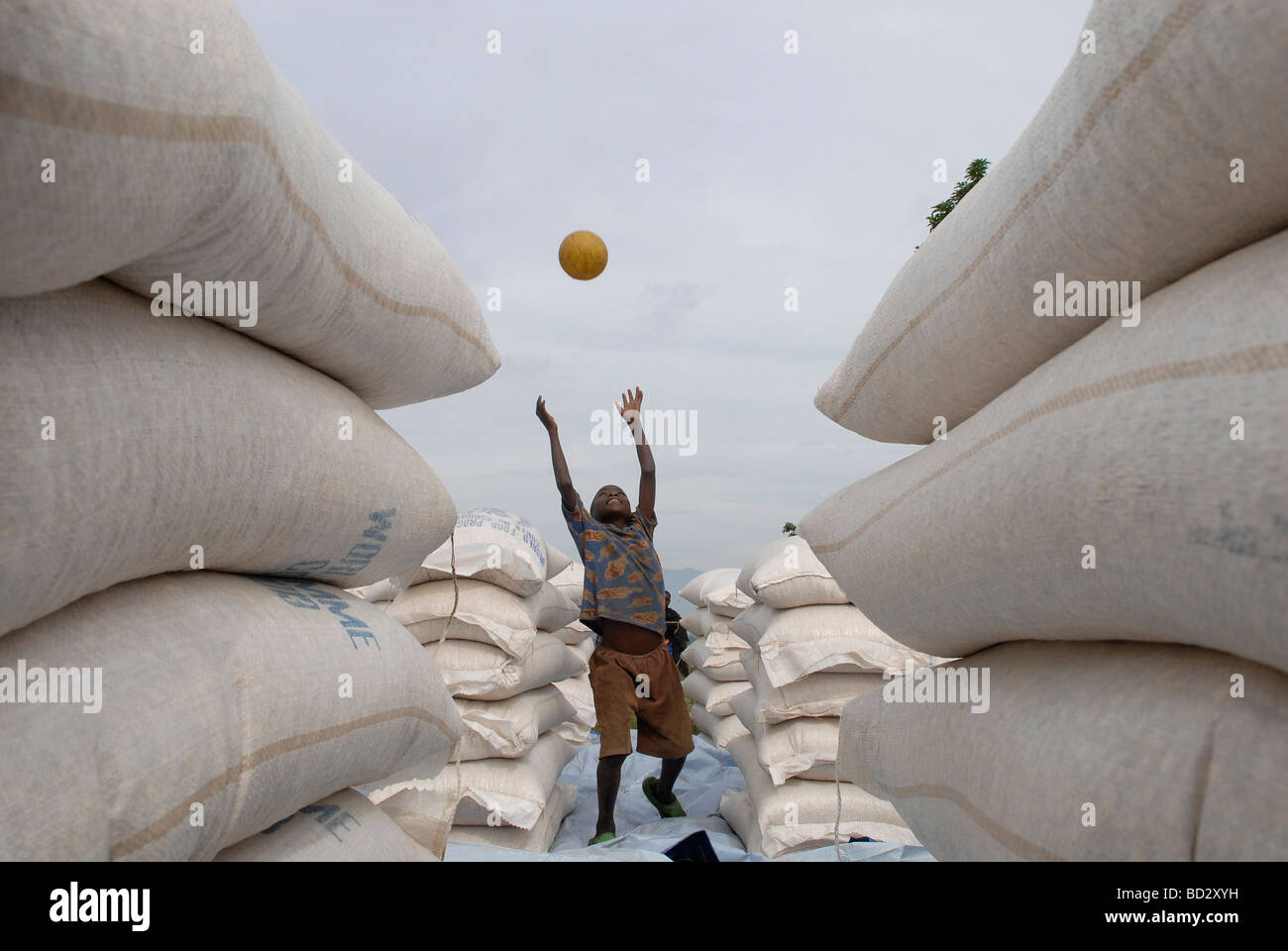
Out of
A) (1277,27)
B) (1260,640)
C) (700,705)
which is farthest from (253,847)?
(700,705)

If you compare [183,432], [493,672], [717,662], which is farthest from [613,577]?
[183,432]

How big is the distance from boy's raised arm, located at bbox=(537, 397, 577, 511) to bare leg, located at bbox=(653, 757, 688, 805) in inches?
47.0

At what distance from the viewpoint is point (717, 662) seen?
13.5 feet

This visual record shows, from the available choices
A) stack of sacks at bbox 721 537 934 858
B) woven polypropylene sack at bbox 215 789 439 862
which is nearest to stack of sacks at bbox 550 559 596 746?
stack of sacks at bbox 721 537 934 858

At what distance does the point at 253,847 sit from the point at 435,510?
1.88 feet

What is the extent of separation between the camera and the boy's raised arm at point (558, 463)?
3061mm

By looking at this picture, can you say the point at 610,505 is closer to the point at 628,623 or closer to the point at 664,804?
the point at 628,623

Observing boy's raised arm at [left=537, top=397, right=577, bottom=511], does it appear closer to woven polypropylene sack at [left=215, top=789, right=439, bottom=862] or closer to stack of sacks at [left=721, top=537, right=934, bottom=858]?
stack of sacks at [left=721, top=537, right=934, bottom=858]

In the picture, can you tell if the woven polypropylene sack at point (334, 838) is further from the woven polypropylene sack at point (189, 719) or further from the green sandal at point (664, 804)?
the green sandal at point (664, 804)

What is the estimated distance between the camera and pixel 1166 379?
60 centimetres

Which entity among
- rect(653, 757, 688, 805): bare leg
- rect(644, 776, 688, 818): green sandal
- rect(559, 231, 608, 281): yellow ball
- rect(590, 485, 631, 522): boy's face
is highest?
rect(559, 231, 608, 281): yellow ball

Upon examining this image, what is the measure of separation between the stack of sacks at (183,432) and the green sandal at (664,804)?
245 cm

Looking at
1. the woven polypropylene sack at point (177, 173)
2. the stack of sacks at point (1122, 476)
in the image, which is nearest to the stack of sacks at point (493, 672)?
the woven polypropylene sack at point (177, 173)

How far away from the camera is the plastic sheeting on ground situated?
218 centimetres
